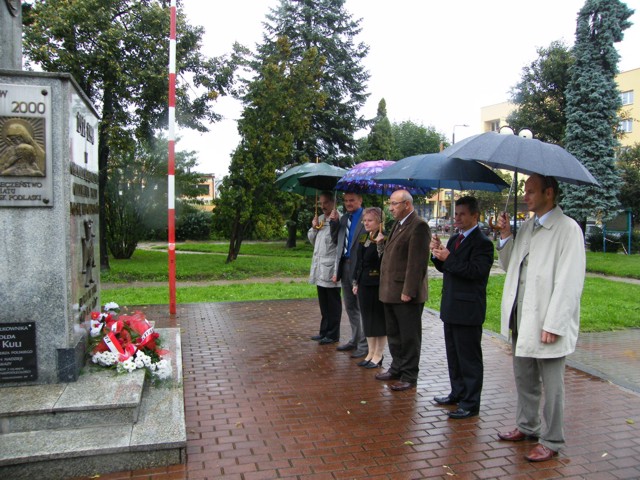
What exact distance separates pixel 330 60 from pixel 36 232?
79.9ft

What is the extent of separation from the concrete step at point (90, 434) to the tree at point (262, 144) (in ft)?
42.9

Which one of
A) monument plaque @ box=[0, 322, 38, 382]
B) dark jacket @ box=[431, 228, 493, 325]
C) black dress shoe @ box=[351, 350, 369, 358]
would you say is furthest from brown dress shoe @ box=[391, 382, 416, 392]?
monument plaque @ box=[0, 322, 38, 382]

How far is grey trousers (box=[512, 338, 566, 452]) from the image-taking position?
149 inches

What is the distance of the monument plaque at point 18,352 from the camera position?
13.6 feet

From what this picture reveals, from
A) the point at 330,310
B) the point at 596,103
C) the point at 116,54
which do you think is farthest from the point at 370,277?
the point at 596,103

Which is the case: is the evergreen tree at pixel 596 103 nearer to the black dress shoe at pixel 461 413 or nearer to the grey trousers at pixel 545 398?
the black dress shoe at pixel 461 413

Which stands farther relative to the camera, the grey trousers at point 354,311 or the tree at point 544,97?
the tree at point 544,97

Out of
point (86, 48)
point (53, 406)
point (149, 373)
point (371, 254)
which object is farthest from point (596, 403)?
point (86, 48)

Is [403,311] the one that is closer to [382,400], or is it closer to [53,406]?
[382,400]

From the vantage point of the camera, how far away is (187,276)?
14.9 metres

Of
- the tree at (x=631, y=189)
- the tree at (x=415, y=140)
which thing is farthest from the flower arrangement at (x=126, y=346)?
the tree at (x=415, y=140)

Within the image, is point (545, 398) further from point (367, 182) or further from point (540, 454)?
point (367, 182)

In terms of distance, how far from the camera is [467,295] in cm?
455

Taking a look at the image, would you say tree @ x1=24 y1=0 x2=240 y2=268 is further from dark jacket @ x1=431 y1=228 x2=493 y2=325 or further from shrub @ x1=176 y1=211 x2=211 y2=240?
shrub @ x1=176 y1=211 x2=211 y2=240
